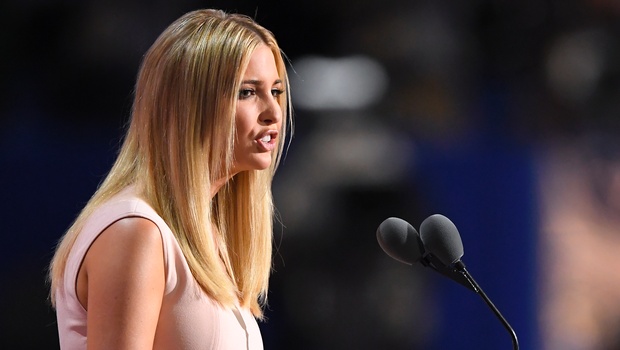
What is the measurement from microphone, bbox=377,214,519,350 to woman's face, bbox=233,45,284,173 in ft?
0.82

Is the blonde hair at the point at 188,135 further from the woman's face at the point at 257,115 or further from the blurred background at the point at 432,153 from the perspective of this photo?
the blurred background at the point at 432,153

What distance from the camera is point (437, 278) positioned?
243cm

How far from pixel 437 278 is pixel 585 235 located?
19.0 inches

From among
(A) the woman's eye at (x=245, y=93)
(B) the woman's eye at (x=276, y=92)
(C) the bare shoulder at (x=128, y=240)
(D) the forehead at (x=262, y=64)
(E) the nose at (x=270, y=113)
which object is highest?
(D) the forehead at (x=262, y=64)

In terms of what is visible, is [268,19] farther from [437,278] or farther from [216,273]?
[216,273]

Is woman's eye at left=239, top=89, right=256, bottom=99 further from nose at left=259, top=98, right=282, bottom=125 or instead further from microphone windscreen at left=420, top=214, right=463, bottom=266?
microphone windscreen at left=420, top=214, right=463, bottom=266

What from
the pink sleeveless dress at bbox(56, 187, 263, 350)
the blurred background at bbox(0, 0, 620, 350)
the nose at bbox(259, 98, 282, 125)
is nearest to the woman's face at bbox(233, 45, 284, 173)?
the nose at bbox(259, 98, 282, 125)

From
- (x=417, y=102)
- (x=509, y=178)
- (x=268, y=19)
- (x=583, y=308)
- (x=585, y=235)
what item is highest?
(x=268, y=19)

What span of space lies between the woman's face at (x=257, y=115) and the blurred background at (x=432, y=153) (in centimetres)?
88

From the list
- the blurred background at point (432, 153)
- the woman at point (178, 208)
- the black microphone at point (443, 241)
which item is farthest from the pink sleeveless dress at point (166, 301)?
the blurred background at point (432, 153)

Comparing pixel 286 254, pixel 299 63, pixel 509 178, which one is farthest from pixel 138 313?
pixel 509 178

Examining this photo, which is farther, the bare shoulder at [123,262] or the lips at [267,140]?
the lips at [267,140]

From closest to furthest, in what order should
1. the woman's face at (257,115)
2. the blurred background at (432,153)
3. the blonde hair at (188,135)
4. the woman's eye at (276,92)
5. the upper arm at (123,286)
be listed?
the upper arm at (123,286) < the blonde hair at (188,135) < the woman's face at (257,115) < the woman's eye at (276,92) < the blurred background at (432,153)

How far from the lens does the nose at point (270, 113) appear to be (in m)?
1.39
